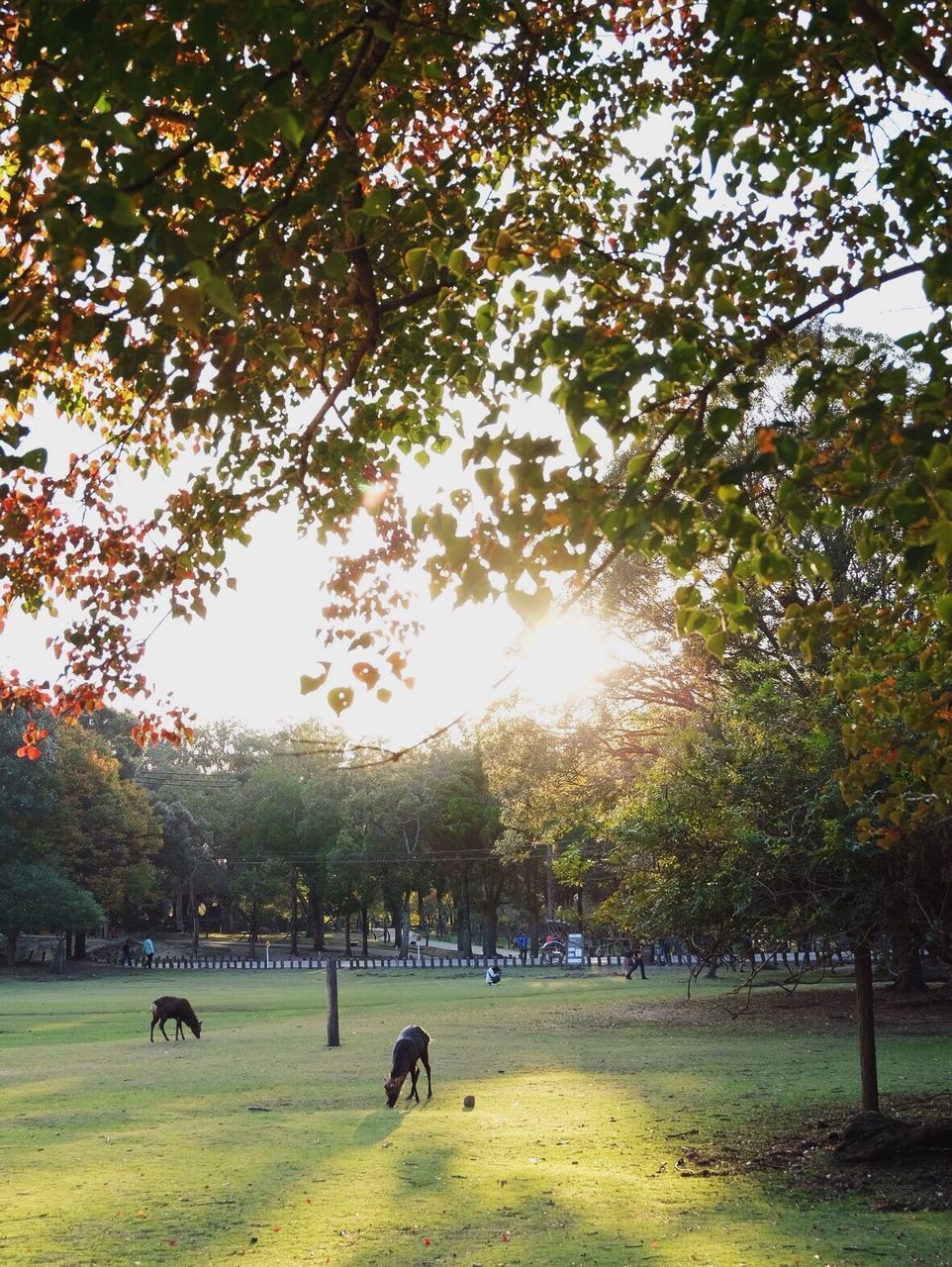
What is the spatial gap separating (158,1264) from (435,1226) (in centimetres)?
178

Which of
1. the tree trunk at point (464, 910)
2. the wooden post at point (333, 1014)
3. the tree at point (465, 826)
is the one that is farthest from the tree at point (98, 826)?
the wooden post at point (333, 1014)

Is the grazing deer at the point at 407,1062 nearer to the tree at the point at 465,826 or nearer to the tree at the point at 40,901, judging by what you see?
the tree at the point at 40,901

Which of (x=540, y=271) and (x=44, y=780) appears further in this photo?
(x=44, y=780)

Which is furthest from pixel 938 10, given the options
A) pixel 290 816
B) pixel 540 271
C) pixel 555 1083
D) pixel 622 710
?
pixel 290 816

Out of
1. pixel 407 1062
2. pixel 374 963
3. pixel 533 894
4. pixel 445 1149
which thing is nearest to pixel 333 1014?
pixel 407 1062

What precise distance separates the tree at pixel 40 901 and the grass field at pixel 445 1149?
90.0 ft

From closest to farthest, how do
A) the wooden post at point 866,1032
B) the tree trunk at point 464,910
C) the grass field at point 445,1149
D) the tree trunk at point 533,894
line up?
the grass field at point 445,1149, the wooden post at point 866,1032, the tree trunk at point 464,910, the tree trunk at point 533,894

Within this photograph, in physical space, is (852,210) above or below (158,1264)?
above

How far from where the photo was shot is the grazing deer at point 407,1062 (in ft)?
42.8

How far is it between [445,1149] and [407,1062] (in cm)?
323

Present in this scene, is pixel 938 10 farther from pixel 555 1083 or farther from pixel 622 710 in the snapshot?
pixel 622 710

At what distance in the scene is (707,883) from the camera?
12305mm

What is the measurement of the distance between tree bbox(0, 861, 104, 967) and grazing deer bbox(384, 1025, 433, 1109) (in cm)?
3945

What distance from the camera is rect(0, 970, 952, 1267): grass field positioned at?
7375mm
